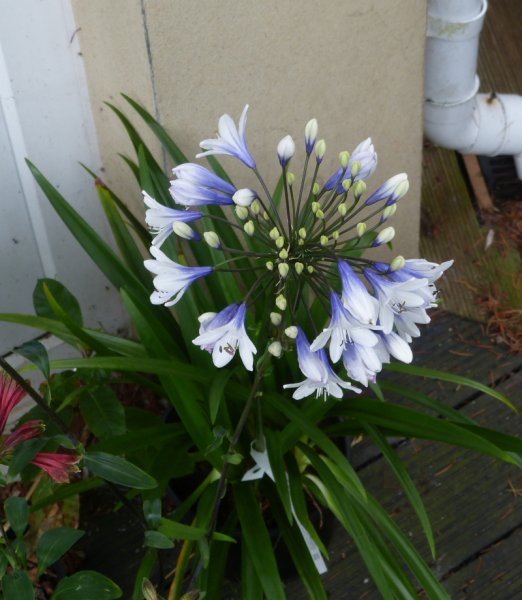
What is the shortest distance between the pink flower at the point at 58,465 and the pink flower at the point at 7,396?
0.07 meters

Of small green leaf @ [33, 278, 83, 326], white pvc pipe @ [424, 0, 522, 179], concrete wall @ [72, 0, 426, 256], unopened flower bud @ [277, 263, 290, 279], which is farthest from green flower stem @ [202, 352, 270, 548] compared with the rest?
white pvc pipe @ [424, 0, 522, 179]

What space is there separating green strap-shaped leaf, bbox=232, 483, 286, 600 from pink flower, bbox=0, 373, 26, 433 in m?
0.51

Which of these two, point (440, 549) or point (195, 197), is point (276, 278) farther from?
point (440, 549)

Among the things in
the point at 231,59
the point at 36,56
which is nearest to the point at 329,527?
the point at 231,59

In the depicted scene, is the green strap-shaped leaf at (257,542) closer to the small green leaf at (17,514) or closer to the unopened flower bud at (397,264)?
the small green leaf at (17,514)

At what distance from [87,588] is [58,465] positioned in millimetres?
192

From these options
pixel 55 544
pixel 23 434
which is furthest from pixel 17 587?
pixel 23 434

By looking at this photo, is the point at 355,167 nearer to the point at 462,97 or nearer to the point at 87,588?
the point at 87,588

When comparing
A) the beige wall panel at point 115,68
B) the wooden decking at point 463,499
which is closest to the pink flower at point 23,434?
the beige wall panel at point 115,68

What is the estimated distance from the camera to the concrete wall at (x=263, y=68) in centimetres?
157

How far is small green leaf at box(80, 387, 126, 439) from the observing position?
1.41 meters

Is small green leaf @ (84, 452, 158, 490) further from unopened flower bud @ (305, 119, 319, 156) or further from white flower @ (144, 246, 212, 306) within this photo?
unopened flower bud @ (305, 119, 319, 156)

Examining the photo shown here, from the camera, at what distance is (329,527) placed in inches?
67.0

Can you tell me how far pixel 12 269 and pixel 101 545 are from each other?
705mm
